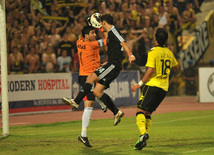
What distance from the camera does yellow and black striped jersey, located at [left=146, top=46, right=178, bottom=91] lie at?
880cm

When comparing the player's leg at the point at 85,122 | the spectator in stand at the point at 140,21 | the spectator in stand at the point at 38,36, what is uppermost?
the spectator in stand at the point at 140,21

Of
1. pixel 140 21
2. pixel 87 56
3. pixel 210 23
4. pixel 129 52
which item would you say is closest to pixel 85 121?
pixel 87 56

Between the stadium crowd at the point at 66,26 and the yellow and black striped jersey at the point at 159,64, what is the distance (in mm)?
13362

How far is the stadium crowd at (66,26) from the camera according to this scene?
23125mm

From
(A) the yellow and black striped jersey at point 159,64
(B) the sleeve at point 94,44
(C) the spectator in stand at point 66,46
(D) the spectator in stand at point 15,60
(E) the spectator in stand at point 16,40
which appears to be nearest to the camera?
(A) the yellow and black striped jersey at point 159,64

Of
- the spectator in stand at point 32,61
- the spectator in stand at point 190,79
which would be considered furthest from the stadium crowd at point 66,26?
the spectator in stand at point 190,79

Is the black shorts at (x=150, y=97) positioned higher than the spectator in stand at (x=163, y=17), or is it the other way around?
the spectator in stand at (x=163, y=17)

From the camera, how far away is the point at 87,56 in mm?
10734

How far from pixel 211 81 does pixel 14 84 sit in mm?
9783

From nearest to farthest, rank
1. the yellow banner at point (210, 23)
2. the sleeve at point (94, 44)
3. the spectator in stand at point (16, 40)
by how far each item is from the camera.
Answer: the sleeve at point (94, 44) < the spectator in stand at point (16, 40) < the yellow banner at point (210, 23)

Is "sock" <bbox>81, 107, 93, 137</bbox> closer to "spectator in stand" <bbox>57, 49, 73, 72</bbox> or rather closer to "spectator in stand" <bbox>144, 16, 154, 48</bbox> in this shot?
"spectator in stand" <bbox>57, 49, 73, 72</bbox>

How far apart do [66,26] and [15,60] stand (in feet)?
13.5

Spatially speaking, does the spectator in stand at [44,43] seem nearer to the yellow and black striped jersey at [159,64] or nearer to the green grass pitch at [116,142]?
the green grass pitch at [116,142]

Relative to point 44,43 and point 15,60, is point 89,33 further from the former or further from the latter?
point 44,43
